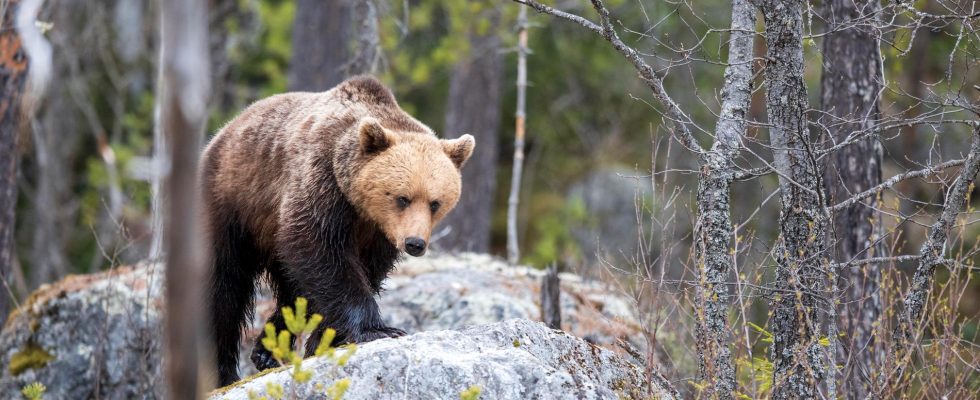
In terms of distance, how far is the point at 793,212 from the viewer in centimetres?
483

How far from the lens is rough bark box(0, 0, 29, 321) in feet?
26.0

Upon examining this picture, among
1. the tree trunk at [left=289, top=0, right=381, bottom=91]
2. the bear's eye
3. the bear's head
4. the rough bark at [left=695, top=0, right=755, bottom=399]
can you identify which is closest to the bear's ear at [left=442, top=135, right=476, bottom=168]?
the bear's head

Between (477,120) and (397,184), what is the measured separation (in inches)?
350

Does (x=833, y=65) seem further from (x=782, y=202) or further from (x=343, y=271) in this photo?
(x=343, y=271)

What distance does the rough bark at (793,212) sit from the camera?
187 inches

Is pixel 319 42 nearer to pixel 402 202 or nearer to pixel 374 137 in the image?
pixel 374 137

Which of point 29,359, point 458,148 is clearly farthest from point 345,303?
point 29,359

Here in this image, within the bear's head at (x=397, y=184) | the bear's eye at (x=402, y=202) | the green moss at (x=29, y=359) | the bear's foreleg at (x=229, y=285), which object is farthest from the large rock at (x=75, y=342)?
the bear's eye at (x=402, y=202)

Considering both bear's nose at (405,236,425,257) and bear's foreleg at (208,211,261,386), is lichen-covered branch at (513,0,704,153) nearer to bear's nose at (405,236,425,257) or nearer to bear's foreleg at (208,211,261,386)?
bear's nose at (405,236,425,257)

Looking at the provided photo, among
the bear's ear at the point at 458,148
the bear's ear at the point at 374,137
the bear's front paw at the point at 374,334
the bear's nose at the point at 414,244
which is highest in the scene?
the bear's ear at the point at 374,137

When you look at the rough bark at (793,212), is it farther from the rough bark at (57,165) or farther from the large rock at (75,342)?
the rough bark at (57,165)

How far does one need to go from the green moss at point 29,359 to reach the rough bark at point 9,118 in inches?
20.3

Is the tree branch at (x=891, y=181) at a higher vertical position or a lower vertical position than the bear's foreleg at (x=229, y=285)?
higher

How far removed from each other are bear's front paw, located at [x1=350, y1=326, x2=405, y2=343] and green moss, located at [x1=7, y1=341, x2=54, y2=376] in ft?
12.6
